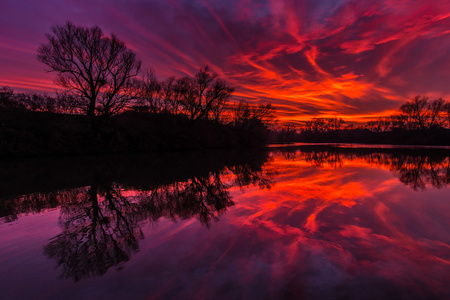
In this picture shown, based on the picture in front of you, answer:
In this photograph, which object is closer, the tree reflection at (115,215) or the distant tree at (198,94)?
the tree reflection at (115,215)

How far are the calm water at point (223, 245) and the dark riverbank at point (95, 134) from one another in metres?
15.2

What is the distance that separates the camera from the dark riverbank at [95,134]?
61.3ft

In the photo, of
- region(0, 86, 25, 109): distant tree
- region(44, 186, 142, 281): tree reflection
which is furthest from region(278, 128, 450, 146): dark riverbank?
region(0, 86, 25, 109): distant tree

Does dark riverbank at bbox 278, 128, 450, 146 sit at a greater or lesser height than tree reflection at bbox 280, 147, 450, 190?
greater

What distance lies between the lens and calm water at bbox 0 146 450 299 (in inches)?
105

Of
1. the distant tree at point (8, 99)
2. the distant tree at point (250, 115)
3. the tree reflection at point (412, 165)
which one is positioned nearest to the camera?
the tree reflection at point (412, 165)

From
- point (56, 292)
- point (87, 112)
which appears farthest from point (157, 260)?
point (87, 112)

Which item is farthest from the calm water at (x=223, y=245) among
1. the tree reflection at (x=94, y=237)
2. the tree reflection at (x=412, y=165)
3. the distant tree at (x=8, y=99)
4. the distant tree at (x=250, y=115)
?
the distant tree at (x=250, y=115)

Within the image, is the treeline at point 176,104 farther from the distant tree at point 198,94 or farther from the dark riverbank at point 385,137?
the dark riverbank at point 385,137

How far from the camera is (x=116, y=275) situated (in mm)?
2912

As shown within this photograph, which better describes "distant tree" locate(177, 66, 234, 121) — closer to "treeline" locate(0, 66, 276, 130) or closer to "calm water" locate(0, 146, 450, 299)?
"treeline" locate(0, 66, 276, 130)

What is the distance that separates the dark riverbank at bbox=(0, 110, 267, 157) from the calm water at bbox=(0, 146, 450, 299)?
49.9 ft

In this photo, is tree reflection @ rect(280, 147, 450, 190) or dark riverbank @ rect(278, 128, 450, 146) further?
dark riverbank @ rect(278, 128, 450, 146)

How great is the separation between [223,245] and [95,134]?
2447 cm
